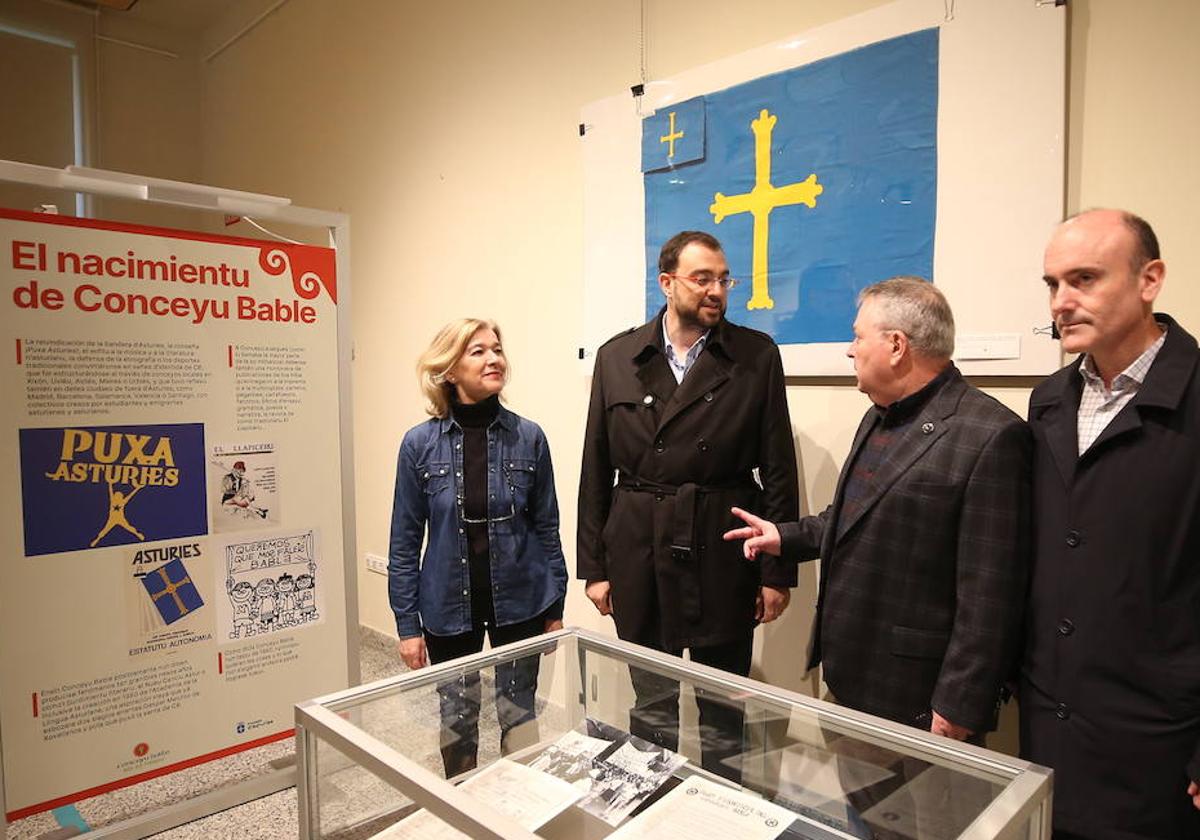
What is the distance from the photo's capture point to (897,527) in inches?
59.9

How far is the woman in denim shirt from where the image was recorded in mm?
2125

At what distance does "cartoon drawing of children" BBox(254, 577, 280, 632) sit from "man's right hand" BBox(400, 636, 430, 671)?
396 mm

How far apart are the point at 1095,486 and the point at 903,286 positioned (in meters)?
0.53

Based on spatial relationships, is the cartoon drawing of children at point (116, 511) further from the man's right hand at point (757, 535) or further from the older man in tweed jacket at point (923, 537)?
the older man in tweed jacket at point (923, 537)

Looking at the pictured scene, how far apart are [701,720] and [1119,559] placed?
2.32 feet

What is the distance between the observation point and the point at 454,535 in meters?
2.12

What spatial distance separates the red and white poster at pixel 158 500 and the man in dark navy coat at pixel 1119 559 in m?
1.85

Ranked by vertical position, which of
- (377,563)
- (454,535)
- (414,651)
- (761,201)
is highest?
(761,201)

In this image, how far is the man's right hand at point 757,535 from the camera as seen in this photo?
1780 mm

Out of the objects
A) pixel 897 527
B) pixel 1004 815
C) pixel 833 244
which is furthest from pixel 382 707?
pixel 833 244

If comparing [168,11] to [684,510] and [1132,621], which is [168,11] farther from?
[1132,621]

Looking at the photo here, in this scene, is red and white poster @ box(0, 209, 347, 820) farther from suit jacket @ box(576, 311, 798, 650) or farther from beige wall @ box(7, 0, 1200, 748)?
beige wall @ box(7, 0, 1200, 748)

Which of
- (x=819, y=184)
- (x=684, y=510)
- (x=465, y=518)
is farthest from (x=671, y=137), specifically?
(x=465, y=518)

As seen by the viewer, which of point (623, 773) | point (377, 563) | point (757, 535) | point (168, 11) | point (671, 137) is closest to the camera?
point (623, 773)
